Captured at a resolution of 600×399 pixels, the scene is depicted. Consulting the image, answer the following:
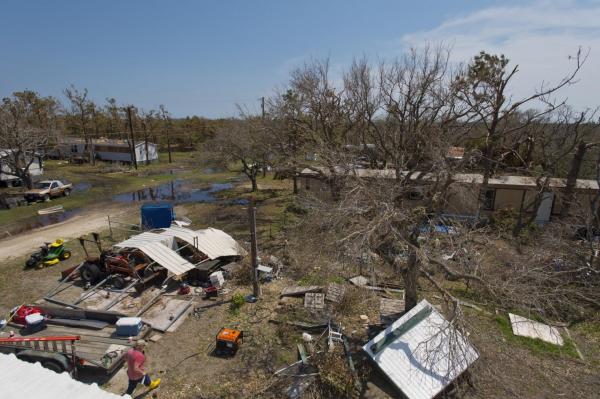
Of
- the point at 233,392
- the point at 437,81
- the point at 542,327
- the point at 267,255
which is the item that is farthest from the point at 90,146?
the point at 542,327

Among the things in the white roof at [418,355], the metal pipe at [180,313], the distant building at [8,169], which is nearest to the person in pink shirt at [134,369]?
the metal pipe at [180,313]

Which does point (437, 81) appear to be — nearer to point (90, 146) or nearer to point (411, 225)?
point (411, 225)

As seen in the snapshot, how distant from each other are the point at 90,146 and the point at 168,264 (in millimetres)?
40384

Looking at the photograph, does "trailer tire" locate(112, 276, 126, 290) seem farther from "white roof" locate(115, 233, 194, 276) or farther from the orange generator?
the orange generator

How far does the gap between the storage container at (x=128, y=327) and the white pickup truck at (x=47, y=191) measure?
20772 mm

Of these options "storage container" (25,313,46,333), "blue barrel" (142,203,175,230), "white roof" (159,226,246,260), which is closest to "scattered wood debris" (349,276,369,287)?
"white roof" (159,226,246,260)

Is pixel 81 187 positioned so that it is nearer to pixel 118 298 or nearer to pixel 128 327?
pixel 118 298

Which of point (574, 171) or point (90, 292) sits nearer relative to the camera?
point (90, 292)

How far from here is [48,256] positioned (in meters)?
14.7

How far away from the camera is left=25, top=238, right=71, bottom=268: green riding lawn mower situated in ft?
47.5

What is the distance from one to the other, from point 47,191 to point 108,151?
2243 centimetres

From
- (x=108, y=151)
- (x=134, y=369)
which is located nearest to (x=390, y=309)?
(x=134, y=369)

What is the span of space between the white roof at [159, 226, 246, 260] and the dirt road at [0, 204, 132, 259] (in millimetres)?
7387

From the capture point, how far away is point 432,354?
7898mm
